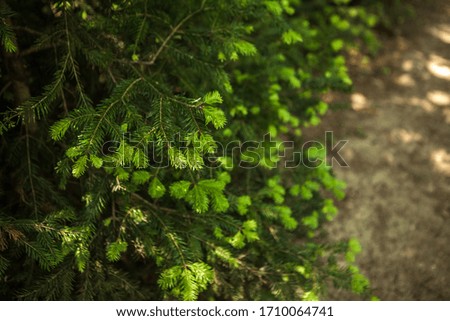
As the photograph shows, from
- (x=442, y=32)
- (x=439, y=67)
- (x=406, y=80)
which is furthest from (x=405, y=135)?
(x=442, y=32)

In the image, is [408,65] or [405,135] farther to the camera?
[408,65]

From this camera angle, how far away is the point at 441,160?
4.84 meters

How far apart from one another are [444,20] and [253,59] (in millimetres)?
5941

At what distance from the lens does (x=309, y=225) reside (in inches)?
122

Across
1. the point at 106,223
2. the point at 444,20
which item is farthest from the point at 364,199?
the point at 444,20

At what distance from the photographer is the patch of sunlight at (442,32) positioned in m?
6.43

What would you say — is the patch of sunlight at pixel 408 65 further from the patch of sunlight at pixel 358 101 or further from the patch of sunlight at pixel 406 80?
the patch of sunlight at pixel 358 101

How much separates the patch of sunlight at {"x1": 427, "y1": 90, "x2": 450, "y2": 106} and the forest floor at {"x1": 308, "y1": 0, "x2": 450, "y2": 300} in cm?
2

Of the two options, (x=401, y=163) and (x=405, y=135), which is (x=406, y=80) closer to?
(x=405, y=135)

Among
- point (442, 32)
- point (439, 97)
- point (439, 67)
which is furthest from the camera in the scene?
point (442, 32)

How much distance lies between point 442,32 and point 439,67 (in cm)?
109

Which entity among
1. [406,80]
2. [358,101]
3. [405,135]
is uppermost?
[406,80]

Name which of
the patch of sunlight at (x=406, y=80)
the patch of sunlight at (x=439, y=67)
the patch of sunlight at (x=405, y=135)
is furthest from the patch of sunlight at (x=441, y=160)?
the patch of sunlight at (x=439, y=67)
